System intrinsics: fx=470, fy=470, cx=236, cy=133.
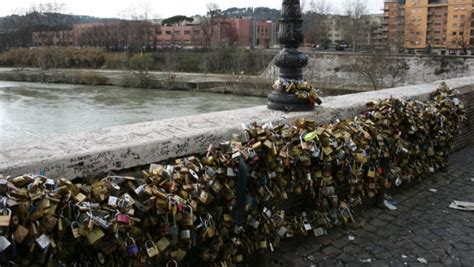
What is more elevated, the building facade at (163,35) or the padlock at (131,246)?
the building facade at (163,35)

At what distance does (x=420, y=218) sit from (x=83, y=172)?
293 cm

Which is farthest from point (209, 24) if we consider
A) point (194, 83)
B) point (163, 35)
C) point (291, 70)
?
point (291, 70)

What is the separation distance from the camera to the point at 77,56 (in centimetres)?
6594

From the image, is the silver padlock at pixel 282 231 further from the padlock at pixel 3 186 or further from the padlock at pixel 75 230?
the padlock at pixel 3 186

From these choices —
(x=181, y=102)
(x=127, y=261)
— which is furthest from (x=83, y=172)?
(x=181, y=102)

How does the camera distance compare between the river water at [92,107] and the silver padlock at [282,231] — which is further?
the river water at [92,107]

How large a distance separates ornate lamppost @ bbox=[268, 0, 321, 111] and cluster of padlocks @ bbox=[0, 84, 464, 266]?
40 centimetres

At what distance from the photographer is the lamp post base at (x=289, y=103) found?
3924mm

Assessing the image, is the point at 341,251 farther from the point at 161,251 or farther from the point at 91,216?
the point at 91,216

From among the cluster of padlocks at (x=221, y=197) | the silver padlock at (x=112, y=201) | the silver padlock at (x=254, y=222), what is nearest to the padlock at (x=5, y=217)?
the cluster of padlocks at (x=221, y=197)

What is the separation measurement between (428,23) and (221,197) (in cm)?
8823

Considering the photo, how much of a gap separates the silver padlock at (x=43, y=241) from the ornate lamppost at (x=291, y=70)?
7.87 feet

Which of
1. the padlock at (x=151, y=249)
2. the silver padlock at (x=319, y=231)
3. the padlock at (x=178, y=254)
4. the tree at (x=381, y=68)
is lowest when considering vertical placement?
the silver padlock at (x=319, y=231)

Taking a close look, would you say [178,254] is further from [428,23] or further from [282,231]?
[428,23]
